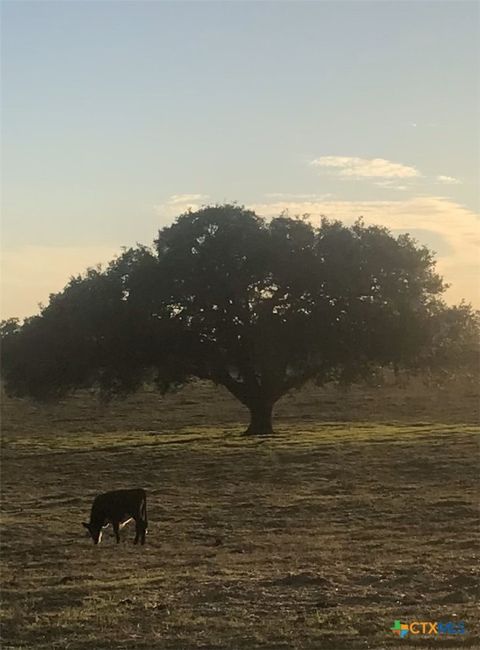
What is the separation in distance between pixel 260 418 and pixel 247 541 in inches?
923

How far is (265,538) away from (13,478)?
1288cm

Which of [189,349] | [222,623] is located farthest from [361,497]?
[189,349]

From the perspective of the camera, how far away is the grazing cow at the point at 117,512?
17.3 metres

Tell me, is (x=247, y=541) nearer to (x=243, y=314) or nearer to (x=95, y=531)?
(x=95, y=531)

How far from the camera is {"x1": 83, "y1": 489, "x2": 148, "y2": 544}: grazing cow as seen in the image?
1728 cm

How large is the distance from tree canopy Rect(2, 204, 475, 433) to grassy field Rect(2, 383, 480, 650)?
10.1 ft

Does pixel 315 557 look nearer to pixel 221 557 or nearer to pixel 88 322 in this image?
pixel 221 557

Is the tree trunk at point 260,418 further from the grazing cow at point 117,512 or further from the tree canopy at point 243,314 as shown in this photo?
the grazing cow at point 117,512

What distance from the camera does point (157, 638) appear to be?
925 cm

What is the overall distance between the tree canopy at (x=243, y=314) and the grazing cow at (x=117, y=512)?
21.1m

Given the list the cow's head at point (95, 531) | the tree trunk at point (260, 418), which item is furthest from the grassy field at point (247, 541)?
the tree trunk at point (260, 418)

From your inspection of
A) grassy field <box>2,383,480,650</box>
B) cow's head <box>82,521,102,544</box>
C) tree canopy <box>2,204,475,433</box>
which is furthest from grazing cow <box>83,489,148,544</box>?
tree canopy <box>2,204,475,433</box>

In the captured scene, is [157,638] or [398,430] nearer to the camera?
[157,638]

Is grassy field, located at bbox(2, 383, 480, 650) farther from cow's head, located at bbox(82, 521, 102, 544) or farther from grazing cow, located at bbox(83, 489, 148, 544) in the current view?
grazing cow, located at bbox(83, 489, 148, 544)
